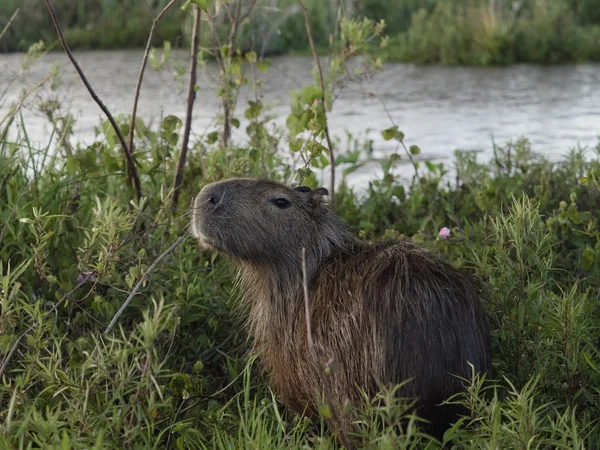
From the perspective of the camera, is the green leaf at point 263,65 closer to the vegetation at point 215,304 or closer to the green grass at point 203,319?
the vegetation at point 215,304

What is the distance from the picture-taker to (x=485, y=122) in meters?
6.46

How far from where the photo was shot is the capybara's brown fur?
2182 mm

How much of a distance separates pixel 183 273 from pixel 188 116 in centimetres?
82

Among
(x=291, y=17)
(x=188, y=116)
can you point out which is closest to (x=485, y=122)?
(x=188, y=116)

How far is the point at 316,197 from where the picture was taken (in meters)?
2.61

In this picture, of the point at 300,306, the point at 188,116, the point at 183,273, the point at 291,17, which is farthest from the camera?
the point at 291,17

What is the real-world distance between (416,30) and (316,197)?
8668 millimetres

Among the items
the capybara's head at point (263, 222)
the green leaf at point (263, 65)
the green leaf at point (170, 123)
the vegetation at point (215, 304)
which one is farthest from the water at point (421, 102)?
the capybara's head at point (263, 222)

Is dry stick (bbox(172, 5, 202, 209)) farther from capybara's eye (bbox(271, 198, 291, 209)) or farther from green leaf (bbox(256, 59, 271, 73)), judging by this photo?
capybara's eye (bbox(271, 198, 291, 209))

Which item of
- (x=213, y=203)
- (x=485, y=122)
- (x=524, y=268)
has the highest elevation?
(x=213, y=203)

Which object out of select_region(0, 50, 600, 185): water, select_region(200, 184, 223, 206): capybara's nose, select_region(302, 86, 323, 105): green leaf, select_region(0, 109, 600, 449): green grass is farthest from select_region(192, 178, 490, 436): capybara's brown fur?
select_region(0, 50, 600, 185): water

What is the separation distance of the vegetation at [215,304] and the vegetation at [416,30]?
5.05m

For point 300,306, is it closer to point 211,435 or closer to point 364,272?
point 364,272

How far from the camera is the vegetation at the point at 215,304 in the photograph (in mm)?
1968
